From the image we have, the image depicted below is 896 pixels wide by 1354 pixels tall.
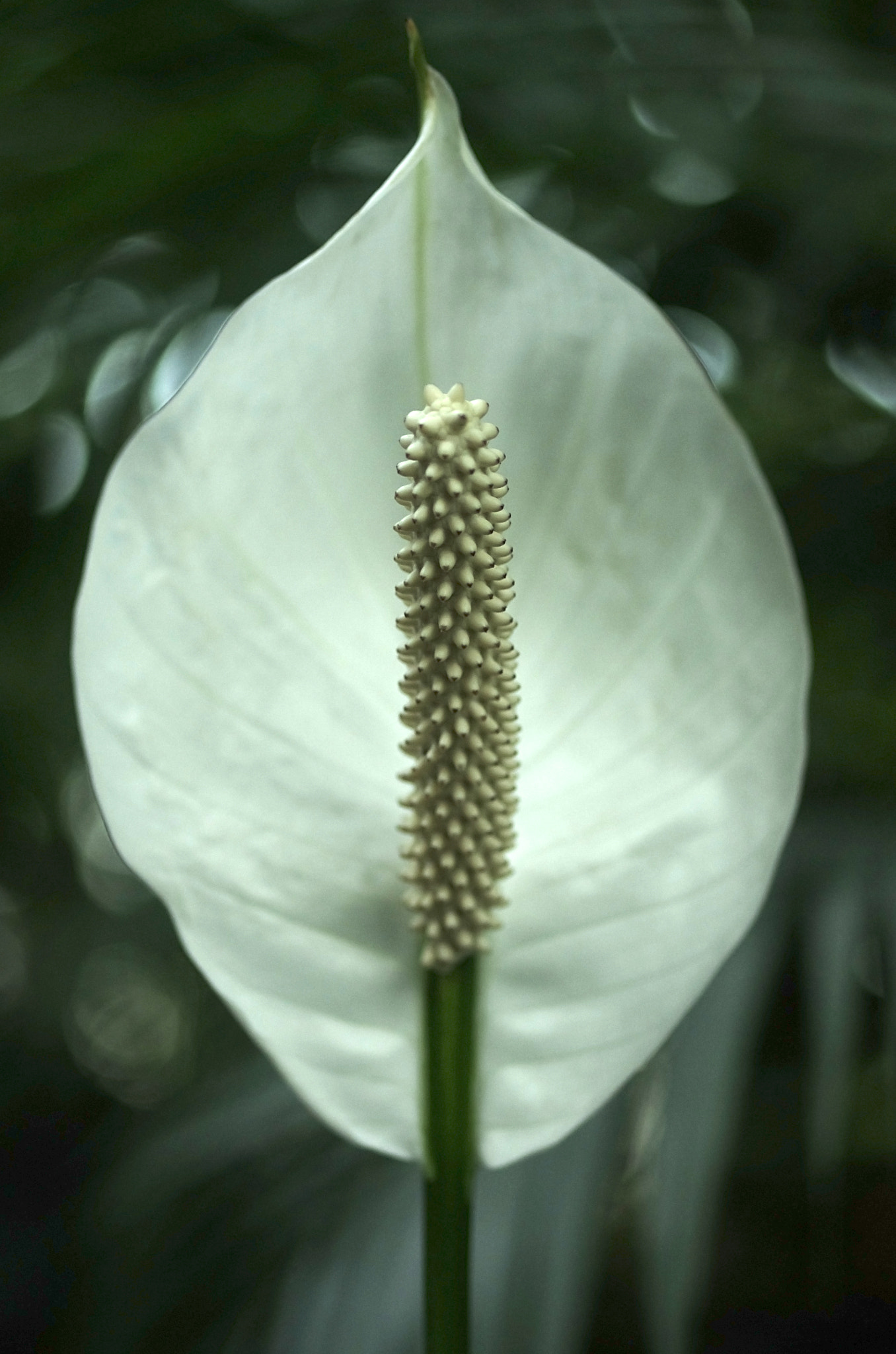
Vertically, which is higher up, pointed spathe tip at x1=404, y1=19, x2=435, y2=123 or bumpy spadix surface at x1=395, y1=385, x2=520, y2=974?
pointed spathe tip at x1=404, y1=19, x2=435, y2=123

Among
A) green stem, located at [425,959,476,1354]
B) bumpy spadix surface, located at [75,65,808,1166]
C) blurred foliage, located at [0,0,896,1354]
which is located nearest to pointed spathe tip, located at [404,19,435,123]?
bumpy spadix surface, located at [75,65,808,1166]

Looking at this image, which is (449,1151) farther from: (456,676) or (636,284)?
(636,284)

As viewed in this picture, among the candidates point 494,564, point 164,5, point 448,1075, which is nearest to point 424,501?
point 494,564

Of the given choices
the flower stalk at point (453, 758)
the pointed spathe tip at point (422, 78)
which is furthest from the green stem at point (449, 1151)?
the pointed spathe tip at point (422, 78)

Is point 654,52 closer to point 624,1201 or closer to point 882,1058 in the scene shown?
point 882,1058

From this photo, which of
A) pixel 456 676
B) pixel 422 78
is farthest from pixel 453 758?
pixel 422 78

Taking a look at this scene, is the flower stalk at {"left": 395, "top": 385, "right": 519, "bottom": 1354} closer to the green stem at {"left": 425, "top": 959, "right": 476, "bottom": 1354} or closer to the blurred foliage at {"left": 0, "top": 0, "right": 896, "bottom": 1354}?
the green stem at {"left": 425, "top": 959, "right": 476, "bottom": 1354}

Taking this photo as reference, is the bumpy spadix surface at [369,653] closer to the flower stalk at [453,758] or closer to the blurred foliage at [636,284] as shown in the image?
the flower stalk at [453,758]
